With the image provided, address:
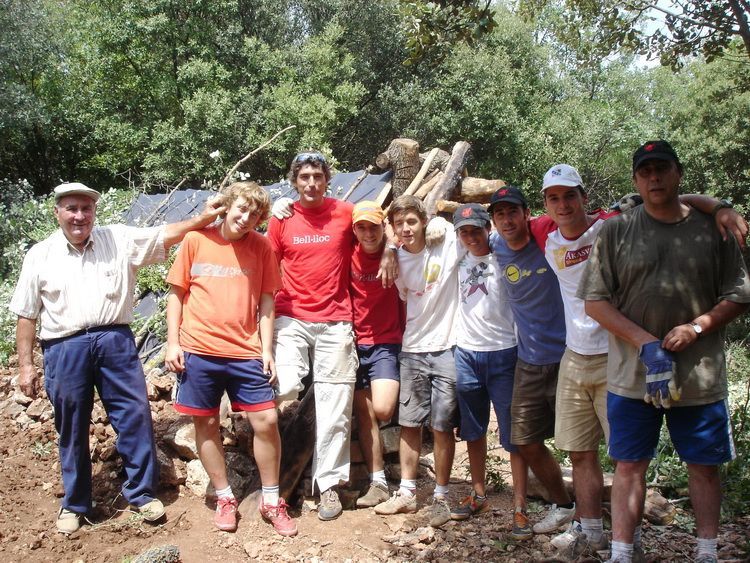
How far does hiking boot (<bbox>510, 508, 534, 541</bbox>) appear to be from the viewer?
3.90 meters

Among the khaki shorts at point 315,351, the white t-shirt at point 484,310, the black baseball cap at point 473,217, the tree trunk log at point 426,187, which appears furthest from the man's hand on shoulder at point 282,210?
the tree trunk log at point 426,187

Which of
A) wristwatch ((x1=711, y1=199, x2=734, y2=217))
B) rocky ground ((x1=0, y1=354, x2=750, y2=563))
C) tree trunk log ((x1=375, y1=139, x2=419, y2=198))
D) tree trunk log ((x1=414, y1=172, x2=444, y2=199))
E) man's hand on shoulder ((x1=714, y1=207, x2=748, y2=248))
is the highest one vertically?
tree trunk log ((x1=375, y1=139, x2=419, y2=198))

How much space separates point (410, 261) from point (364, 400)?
102 centimetres

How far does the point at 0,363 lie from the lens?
6.60 metres

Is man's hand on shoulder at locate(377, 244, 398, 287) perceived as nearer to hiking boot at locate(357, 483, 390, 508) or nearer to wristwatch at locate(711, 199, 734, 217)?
hiking boot at locate(357, 483, 390, 508)

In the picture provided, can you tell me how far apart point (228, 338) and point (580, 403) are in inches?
81.7

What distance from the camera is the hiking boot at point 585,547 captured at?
345 cm

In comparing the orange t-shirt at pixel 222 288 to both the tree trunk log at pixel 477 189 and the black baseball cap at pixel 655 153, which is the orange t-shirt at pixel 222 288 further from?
the tree trunk log at pixel 477 189

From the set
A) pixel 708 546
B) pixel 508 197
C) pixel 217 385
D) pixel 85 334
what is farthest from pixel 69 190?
pixel 708 546

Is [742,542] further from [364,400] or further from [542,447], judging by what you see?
[364,400]

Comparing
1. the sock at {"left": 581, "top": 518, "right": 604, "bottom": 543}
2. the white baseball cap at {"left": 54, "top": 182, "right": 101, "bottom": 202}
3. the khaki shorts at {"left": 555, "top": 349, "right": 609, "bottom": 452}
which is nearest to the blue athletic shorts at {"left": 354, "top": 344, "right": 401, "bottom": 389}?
the khaki shorts at {"left": 555, "top": 349, "right": 609, "bottom": 452}

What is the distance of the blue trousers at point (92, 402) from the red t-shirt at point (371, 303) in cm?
148

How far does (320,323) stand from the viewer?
4.29m

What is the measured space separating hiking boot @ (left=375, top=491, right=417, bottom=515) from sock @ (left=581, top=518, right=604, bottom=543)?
1.16 metres
